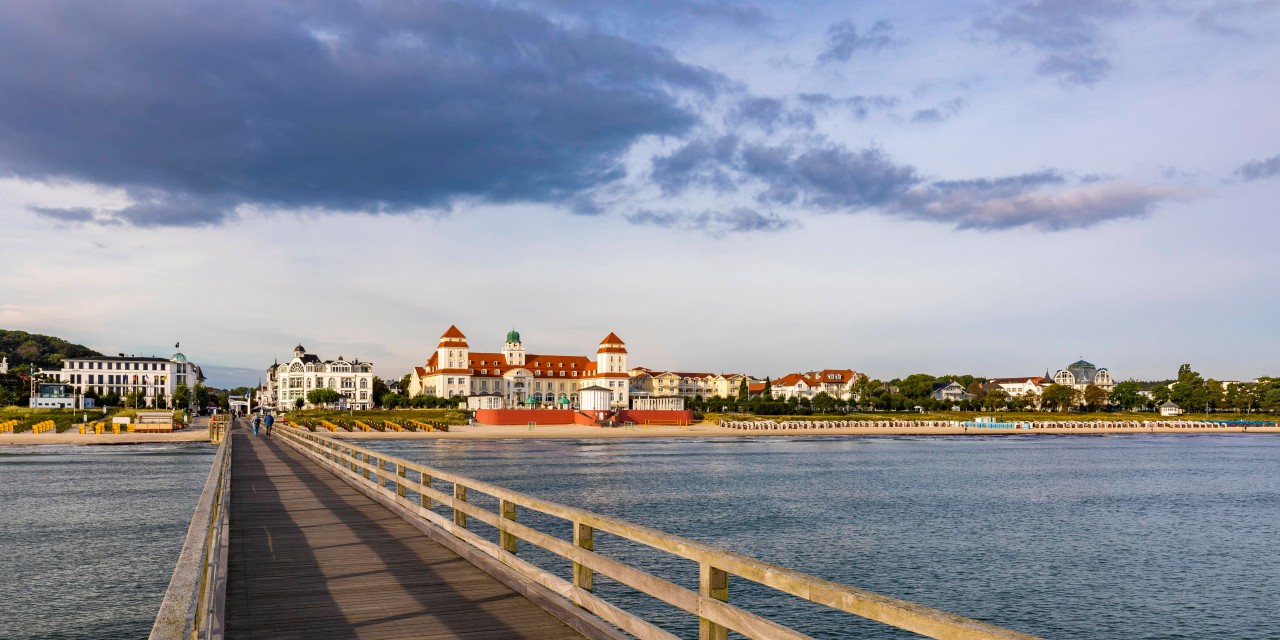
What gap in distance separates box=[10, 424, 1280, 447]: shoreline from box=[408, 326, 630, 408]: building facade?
3976cm

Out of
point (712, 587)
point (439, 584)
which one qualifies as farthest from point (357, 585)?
point (712, 587)

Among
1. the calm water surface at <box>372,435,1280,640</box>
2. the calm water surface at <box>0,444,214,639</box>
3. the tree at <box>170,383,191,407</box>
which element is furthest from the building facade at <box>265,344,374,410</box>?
the calm water surface at <box>0,444,214,639</box>

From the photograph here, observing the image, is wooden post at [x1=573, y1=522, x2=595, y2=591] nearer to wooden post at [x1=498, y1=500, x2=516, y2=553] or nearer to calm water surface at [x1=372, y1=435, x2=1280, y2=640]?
wooden post at [x1=498, y1=500, x2=516, y2=553]

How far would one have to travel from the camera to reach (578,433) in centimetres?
11444

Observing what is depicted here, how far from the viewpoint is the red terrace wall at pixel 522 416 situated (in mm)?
132625

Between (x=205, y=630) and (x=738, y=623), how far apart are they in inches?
171

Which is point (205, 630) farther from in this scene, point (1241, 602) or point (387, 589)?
point (1241, 602)

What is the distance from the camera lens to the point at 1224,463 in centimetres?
7462

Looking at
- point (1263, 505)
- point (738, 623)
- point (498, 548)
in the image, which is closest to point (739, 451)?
point (1263, 505)

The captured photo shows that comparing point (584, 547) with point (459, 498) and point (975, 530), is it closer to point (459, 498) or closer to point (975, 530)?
point (459, 498)

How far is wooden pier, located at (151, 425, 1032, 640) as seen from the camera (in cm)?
601

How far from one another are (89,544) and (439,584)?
710 inches

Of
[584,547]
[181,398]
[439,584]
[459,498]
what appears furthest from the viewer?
[181,398]

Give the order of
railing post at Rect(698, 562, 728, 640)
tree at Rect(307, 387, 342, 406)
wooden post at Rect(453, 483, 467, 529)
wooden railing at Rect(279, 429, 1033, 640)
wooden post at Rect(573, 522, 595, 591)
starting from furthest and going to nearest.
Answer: tree at Rect(307, 387, 342, 406) < wooden post at Rect(453, 483, 467, 529) < wooden post at Rect(573, 522, 595, 591) < railing post at Rect(698, 562, 728, 640) < wooden railing at Rect(279, 429, 1033, 640)
